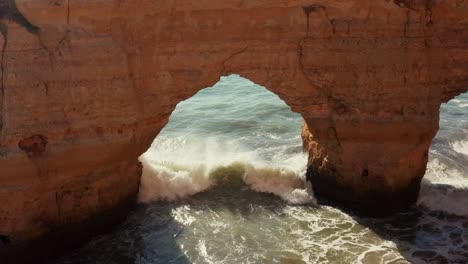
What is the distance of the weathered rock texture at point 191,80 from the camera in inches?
315

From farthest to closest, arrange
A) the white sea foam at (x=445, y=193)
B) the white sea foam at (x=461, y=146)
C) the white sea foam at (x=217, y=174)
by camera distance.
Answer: the white sea foam at (x=461, y=146), the white sea foam at (x=217, y=174), the white sea foam at (x=445, y=193)

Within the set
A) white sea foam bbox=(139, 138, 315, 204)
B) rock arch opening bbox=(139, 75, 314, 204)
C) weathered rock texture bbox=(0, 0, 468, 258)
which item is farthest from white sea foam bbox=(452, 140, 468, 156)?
white sea foam bbox=(139, 138, 315, 204)

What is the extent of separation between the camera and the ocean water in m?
8.40

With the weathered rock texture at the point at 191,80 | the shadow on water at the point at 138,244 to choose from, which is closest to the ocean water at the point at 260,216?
the shadow on water at the point at 138,244

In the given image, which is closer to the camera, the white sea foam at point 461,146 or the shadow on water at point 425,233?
the shadow on water at point 425,233

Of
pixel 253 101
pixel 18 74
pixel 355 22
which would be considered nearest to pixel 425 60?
pixel 355 22

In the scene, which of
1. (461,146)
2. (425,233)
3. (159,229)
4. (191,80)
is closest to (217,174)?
(159,229)

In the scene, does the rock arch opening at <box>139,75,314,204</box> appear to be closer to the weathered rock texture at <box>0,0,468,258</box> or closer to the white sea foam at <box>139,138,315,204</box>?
the white sea foam at <box>139,138,315,204</box>

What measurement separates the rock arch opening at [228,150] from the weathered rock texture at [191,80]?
3.65 ft

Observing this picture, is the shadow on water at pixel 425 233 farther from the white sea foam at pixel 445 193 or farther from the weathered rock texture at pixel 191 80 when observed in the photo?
the weathered rock texture at pixel 191 80

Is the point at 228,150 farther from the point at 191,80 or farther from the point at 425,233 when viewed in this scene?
the point at 425,233

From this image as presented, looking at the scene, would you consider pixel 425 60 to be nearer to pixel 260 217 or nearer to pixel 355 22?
pixel 355 22

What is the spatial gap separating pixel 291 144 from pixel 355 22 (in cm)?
518

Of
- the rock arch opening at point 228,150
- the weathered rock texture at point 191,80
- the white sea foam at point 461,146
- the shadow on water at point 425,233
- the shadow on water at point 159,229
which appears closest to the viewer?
the weathered rock texture at point 191,80
